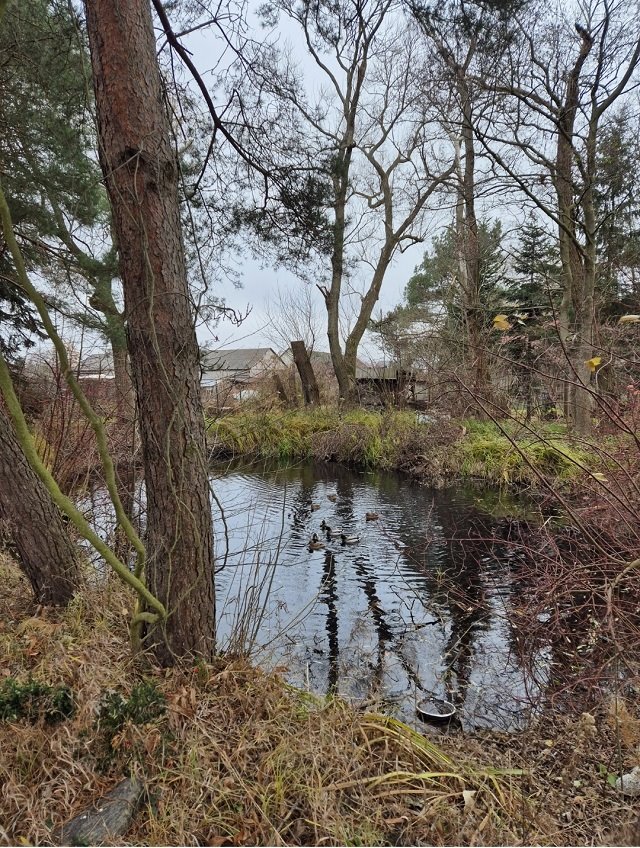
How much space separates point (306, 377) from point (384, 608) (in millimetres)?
10284

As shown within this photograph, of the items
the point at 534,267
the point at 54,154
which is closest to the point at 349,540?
the point at 534,267

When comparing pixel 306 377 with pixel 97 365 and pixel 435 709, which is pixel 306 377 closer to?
pixel 97 365

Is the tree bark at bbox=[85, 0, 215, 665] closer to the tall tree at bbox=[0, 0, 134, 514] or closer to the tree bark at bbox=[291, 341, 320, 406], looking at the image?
the tall tree at bbox=[0, 0, 134, 514]

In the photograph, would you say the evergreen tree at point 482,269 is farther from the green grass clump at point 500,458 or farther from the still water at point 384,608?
the still water at point 384,608

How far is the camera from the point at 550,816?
201 centimetres

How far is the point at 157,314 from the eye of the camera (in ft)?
7.27

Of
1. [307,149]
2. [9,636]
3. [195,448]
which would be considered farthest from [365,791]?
[307,149]

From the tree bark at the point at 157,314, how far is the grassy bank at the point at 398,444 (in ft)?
15.6

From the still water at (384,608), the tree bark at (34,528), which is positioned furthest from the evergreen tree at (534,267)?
the tree bark at (34,528)

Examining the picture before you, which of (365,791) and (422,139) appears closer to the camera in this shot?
(365,791)

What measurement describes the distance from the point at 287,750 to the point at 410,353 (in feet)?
37.0

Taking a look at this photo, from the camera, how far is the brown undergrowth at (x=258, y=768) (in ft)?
5.54

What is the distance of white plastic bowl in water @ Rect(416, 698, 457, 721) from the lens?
289cm

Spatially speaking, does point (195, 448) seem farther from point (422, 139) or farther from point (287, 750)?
point (422, 139)
